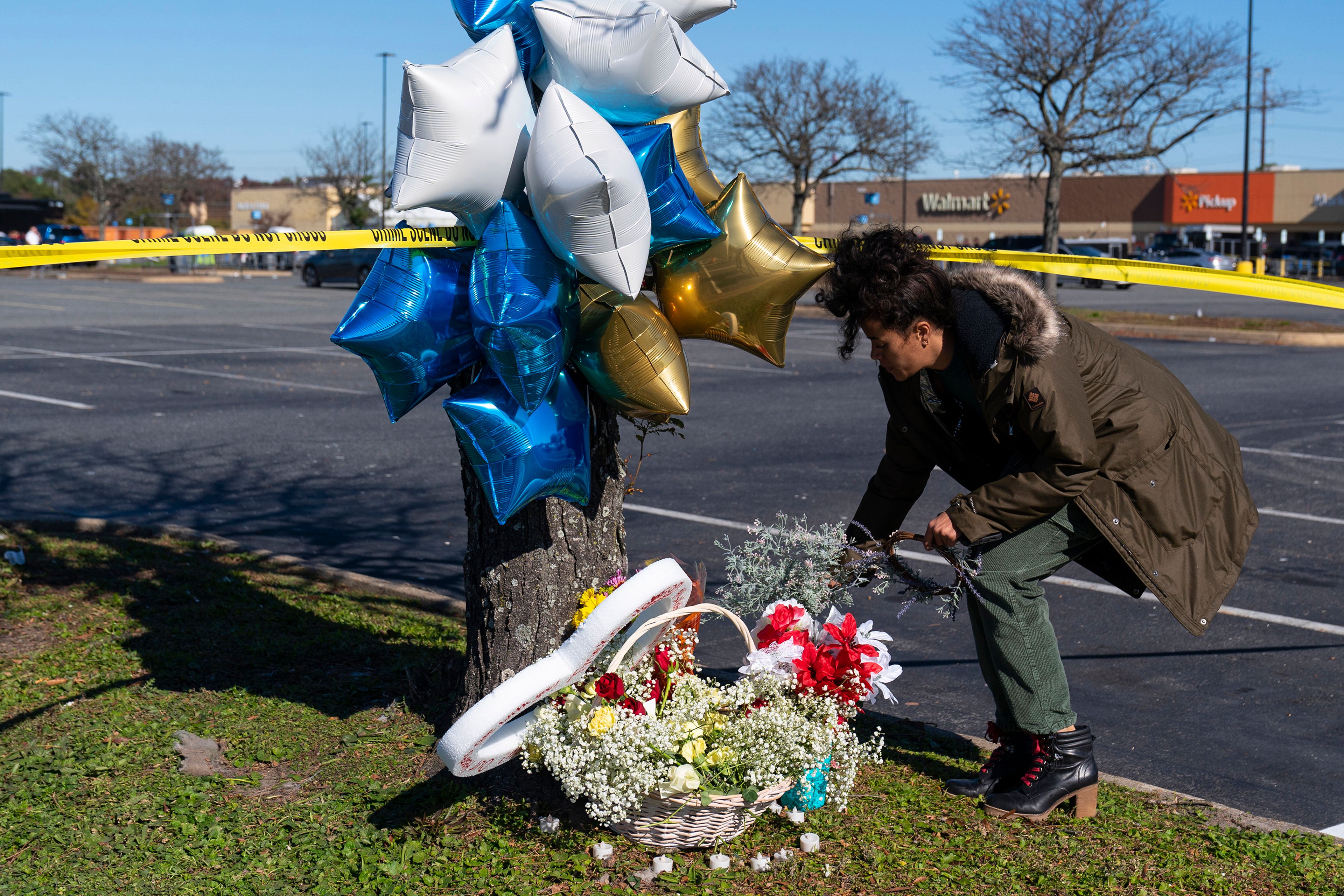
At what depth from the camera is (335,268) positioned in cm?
3550

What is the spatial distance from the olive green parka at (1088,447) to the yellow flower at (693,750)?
0.83 meters

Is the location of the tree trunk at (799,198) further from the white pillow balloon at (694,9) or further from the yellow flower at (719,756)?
the yellow flower at (719,756)

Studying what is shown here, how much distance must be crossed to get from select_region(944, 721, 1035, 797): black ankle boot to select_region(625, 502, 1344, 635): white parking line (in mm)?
1112

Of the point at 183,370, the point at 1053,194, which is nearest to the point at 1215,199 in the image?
the point at 1053,194

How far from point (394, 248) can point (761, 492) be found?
5137 millimetres

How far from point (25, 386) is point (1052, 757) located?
11.8 meters

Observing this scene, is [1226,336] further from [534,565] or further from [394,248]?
[394,248]

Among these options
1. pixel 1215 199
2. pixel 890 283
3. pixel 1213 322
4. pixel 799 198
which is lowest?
pixel 890 283

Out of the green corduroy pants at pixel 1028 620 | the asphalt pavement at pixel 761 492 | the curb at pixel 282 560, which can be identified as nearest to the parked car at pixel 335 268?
the asphalt pavement at pixel 761 492

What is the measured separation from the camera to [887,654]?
316cm

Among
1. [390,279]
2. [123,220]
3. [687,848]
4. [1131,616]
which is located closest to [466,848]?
[687,848]

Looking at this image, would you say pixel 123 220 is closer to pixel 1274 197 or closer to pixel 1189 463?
pixel 1274 197

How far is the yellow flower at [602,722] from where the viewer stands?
2.80 m

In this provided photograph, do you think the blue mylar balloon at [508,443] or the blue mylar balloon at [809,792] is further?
the blue mylar balloon at [809,792]
